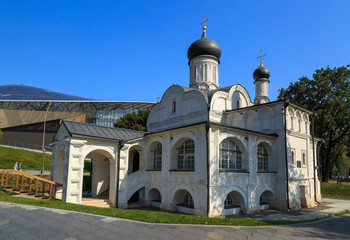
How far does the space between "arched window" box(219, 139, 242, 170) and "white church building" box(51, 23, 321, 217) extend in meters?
0.06

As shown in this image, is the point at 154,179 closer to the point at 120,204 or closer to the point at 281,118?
the point at 120,204

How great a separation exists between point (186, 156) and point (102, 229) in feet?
29.8

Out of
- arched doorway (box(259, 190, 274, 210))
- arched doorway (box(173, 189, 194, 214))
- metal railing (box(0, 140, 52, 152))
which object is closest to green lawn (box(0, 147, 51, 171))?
metal railing (box(0, 140, 52, 152))

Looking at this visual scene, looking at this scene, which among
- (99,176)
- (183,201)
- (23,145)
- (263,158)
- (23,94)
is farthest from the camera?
(23,94)

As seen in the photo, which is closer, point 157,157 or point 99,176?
point 157,157

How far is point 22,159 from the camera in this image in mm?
32438

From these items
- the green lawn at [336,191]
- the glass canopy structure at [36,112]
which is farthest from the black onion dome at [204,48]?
the glass canopy structure at [36,112]

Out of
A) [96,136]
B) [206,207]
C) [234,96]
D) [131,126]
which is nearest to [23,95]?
[131,126]

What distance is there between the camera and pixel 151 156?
731 inches

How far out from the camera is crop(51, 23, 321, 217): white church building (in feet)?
47.4

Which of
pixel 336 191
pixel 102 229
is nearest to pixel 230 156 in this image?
pixel 102 229

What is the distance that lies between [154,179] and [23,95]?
40.7 m

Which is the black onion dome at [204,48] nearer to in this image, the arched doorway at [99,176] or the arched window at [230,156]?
the arched window at [230,156]

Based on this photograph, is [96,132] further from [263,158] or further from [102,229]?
[263,158]
